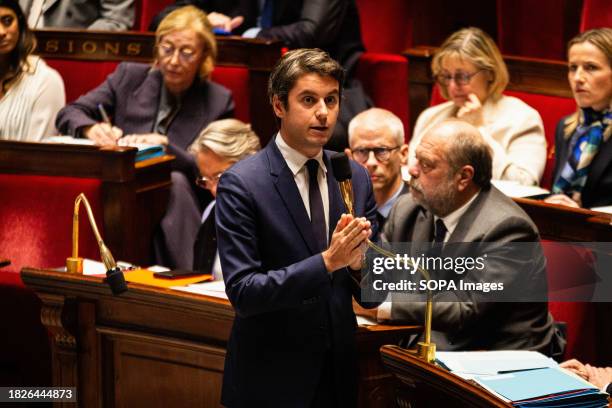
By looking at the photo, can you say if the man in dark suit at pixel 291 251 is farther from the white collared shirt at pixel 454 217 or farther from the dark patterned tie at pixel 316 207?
the white collared shirt at pixel 454 217

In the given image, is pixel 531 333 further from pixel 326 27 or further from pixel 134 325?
pixel 326 27

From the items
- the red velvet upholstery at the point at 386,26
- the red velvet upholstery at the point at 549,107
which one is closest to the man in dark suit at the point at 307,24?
the red velvet upholstery at the point at 386,26

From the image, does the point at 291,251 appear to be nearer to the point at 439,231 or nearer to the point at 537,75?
the point at 439,231

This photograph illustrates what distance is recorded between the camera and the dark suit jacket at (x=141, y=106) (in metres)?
3.13

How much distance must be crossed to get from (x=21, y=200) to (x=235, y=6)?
1.12 metres

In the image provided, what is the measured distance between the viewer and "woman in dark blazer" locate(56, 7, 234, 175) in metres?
3.13

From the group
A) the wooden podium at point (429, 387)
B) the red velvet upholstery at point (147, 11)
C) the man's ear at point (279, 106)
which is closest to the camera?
the wooden podium at point (429, 387)

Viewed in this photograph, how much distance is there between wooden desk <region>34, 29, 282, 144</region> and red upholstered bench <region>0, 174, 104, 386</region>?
28.8 inches

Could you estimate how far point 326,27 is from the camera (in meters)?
3.35

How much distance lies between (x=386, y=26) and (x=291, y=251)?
2365 mm

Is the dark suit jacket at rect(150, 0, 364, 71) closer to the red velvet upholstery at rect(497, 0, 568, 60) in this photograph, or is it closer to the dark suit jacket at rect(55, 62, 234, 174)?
the dark suit jacket at rect(55, 62, 234, 174)

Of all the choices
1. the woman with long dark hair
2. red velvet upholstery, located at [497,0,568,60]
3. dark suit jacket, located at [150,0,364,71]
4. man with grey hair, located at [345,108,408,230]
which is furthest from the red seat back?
the woman with long dark hair

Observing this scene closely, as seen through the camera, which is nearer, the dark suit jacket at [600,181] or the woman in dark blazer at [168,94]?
the dark suit jacket at [600,181]

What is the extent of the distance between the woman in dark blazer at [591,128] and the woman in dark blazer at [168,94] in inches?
41.2
